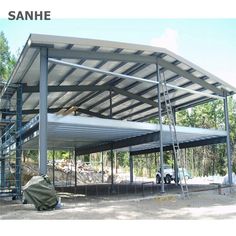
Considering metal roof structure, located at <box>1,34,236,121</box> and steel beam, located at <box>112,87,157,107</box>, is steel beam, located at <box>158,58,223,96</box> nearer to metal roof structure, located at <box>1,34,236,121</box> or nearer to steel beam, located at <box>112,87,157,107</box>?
metal roof structure, located at <box>1,34,236,121</box>

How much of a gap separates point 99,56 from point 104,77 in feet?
13.9

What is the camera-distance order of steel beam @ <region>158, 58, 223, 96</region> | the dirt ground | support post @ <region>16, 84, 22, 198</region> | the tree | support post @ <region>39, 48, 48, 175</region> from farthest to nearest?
1. the tree
2. steel beam @ <region>158, 58, 223, 96</region>
3. support post @ <region>16, 84, 22, 198</region>
4. support post @ <region>39, 48, 48, 175</region>
5. the dirt ground

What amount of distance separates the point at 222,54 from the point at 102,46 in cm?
688

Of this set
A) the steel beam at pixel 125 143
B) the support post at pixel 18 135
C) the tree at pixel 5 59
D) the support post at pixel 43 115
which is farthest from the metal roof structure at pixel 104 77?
the tree at pixel 5 59

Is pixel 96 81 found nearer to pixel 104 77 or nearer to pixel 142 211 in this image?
pixel 104 77

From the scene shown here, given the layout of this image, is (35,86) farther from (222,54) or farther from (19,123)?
(222,54)

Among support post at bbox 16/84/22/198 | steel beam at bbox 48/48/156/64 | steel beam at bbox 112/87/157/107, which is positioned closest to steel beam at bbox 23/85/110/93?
support post at bbox 16/84/22/198

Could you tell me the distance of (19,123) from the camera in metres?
17.4

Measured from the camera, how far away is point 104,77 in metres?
19.0

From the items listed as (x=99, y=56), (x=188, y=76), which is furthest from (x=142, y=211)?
(x=188, y=76)

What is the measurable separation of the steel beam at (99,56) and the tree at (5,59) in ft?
83.5

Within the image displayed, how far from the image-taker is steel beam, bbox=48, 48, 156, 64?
45.2ft

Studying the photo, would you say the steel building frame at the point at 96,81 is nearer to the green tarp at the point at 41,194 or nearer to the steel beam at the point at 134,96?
the steel beam at the point at 134,96
